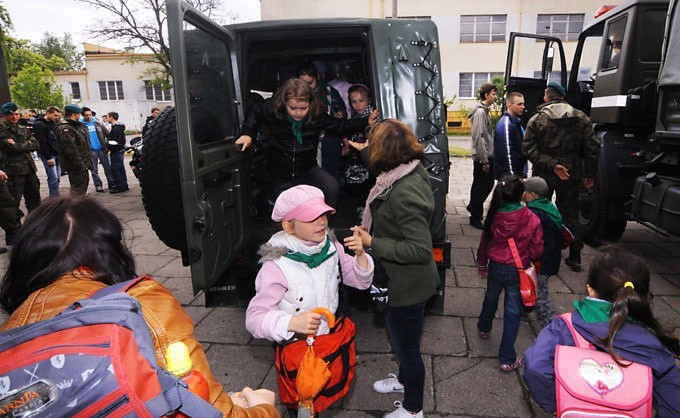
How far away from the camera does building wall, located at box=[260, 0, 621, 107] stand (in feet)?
78.5

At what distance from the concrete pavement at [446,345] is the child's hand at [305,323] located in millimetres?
799

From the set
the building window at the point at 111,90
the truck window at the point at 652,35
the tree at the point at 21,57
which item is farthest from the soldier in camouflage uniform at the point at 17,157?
the tree at the point at 21,57

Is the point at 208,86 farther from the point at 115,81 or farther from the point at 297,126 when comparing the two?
the point at 115,81

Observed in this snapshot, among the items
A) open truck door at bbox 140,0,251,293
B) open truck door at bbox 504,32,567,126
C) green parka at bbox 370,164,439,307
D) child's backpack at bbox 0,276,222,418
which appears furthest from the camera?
open truck door at bbox 504,32,567,126

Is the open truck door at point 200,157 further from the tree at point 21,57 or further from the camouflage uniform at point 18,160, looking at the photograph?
the tree at point 21,57

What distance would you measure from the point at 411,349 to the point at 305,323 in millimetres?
870

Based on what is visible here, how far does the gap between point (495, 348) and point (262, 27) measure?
118 inches

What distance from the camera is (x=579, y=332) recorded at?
1701 mm

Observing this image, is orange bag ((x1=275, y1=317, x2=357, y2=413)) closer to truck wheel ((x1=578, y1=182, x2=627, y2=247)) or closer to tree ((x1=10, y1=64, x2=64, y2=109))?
truck wheel ((x1=578, y1=182, x2=627, y2=247))

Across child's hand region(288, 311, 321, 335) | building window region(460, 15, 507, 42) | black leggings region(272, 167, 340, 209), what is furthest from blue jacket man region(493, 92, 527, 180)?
building window region(460, 15, 507, 42)

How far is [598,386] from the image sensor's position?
1573 mm

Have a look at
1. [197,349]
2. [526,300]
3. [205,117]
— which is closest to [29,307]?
[197,349]

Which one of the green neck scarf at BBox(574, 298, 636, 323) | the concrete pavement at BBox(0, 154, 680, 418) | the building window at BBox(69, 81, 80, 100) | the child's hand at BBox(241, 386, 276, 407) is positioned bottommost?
the concrete pavement at BBox(0, 154, 680, 418)

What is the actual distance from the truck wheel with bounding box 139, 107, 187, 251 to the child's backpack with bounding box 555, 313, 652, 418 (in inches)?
102
